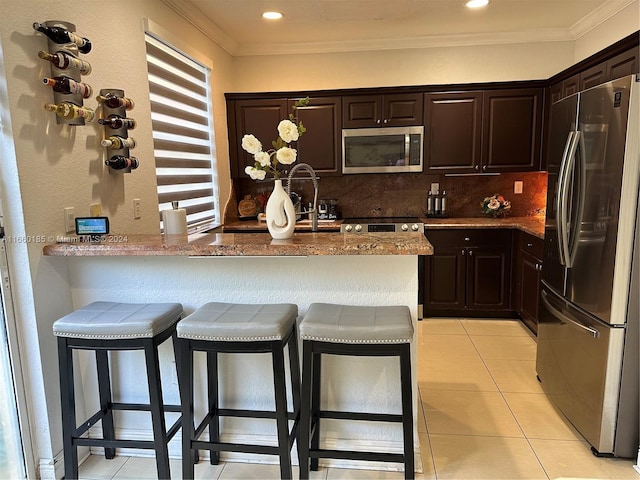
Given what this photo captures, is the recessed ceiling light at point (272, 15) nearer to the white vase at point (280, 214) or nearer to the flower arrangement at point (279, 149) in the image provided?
the flower arrangement at point (279, 149)

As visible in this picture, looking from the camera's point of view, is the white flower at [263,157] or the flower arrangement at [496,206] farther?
the flower arrangement at [496,206]

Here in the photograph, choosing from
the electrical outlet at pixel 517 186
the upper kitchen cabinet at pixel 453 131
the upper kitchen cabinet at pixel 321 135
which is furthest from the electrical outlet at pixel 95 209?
the electrical outlet at pixel 517 186

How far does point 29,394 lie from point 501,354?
3.03 metres

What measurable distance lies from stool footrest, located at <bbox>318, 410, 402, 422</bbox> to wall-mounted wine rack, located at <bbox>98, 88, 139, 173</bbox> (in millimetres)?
1683

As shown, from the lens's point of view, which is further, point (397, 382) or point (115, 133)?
point (115, 133)

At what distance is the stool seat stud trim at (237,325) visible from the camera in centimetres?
169

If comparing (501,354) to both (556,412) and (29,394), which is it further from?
(29,394)

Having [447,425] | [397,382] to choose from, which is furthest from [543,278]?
[397,382]

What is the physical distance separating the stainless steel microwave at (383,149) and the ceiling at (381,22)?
2.86ft

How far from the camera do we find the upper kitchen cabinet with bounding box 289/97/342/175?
161 inches

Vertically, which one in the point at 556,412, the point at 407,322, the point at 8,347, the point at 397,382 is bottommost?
the point at 556,412

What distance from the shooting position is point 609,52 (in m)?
2.82

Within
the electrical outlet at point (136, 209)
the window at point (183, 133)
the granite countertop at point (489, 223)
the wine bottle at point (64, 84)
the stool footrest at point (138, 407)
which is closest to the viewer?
the wine bottle at point (64, 84)

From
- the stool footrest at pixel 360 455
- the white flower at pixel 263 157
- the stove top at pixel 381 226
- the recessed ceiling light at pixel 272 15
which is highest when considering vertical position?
the recessed ceiling light at pixel 272 15
